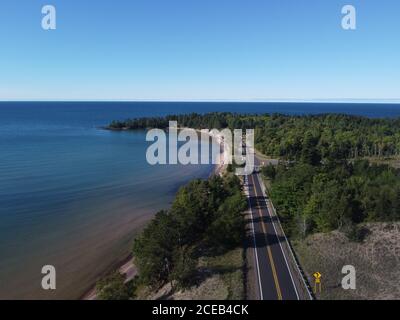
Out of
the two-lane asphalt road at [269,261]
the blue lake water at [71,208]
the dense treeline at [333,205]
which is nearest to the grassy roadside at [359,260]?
the dense treeline at [333,205]

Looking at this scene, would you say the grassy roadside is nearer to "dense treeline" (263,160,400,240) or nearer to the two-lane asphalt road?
"dense treeline" (263,160,400,240)

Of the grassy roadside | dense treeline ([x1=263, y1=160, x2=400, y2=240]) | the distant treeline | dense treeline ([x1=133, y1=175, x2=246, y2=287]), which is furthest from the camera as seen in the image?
the distant treeline

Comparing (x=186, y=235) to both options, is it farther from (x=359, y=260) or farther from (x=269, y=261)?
(x=359, y=260)

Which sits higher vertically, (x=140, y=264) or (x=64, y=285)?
(x=140, y=264)

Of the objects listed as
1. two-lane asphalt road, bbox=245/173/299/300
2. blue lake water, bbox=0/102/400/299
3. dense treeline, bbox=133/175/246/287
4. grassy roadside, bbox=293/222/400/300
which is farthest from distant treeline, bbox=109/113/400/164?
dense treeline, bbox=133/175/246/287

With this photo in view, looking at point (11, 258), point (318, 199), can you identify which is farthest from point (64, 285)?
point (318, 199)
